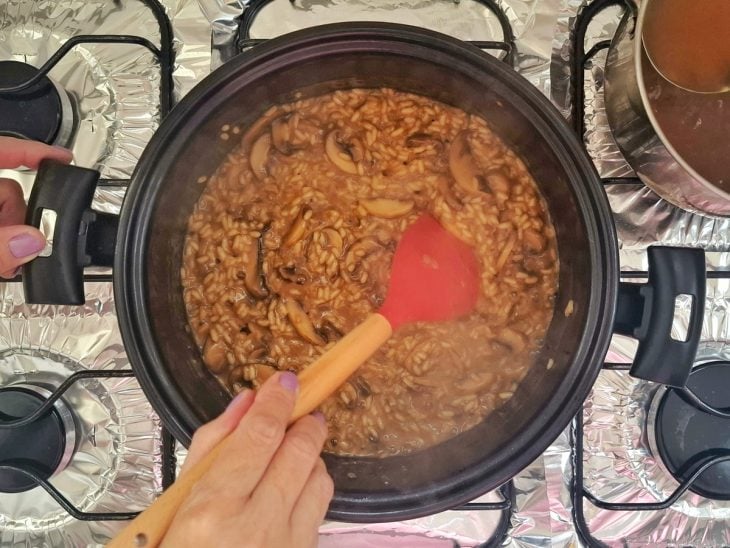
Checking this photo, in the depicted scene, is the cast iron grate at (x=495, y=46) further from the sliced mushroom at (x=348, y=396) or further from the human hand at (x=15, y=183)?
the human hand at (x=15, y=183)

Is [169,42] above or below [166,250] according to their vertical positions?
above

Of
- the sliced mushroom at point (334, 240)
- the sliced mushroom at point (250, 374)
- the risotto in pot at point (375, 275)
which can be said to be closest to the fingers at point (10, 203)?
the risotto in pot at point (375, 275)

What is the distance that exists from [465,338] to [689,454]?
2.59ft

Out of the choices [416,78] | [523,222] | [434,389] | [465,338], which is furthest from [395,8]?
[434,389]

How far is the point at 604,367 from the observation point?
1.72m

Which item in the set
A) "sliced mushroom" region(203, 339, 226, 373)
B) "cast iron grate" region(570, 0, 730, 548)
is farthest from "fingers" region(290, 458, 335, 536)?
"cast iron grate" region(570, 0, 730, 548)

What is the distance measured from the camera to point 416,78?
5.36ft

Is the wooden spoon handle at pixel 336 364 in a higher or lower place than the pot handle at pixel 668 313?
lower

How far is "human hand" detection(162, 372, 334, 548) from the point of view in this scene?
901 mm

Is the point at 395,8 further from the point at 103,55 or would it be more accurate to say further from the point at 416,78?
the point at 103,55

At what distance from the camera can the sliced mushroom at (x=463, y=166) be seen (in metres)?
1.68

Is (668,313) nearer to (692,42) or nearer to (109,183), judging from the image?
(692,42)

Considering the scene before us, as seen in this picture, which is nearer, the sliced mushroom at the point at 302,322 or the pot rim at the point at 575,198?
the pot rim at the point at 575,198

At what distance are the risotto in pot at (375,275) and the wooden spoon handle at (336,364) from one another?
0.91 ft
